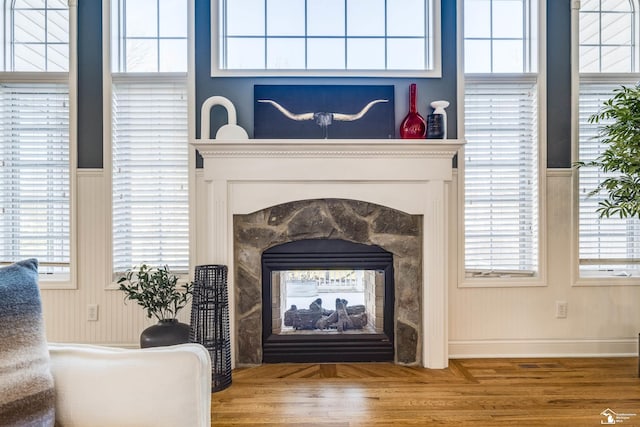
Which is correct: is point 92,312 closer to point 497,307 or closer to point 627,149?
point 497,307

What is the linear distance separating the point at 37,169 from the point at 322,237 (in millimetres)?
2248

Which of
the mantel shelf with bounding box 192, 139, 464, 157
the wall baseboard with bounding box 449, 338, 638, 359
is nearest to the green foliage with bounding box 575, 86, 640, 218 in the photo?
the mantel shelf with bounding box 192, 139, 464, 157

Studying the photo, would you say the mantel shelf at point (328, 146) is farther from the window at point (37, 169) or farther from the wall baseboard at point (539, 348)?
the wall baseboard at point (539, 348)

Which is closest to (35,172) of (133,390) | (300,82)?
(300,82)

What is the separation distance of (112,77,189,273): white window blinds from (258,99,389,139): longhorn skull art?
2.40 feet

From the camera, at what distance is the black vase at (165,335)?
2.48m

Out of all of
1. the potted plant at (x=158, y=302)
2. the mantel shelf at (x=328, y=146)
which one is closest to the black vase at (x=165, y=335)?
the potted plant at (x=158, y=302)

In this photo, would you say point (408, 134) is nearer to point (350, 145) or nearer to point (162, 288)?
point (350, 145)

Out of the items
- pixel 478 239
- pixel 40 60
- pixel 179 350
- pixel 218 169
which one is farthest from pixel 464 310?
pixel 40 60

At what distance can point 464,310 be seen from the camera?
3.08 meters

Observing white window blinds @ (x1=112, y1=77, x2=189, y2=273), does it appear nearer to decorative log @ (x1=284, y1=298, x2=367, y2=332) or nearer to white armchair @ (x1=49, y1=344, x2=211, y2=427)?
decorative log @ (x1=284, y1=298, x2=367, y2=332)

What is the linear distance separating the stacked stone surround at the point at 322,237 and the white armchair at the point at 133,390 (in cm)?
164

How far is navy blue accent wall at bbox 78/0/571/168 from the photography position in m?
3.04

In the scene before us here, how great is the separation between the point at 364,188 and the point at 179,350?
1.85 metres
